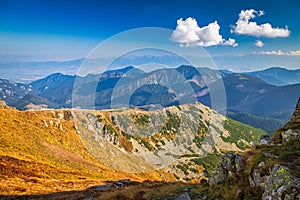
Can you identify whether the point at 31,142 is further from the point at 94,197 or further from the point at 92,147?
the point at 94,197

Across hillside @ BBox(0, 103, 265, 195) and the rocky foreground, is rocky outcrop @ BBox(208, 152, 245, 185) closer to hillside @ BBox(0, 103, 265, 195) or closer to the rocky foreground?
the rocky foreground

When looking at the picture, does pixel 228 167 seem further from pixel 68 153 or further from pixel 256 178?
pixel 68 153

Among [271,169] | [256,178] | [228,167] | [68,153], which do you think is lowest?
[68,153]

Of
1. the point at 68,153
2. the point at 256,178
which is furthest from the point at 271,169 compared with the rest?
the point at 68,153

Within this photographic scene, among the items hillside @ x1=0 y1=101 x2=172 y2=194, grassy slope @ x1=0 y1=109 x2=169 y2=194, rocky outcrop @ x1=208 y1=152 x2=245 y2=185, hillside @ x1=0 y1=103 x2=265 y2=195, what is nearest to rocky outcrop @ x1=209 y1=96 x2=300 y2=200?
rocky outcrop @ x1=208 y1=152 x2=245 y2=185

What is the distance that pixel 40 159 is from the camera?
56625 mm

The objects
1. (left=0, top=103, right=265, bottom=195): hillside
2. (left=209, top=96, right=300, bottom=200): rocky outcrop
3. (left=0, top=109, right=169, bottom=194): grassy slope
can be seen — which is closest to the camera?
(left=209, top=96, right=300, bottom=200): rocky outcrop

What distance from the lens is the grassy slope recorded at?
39.2 meters

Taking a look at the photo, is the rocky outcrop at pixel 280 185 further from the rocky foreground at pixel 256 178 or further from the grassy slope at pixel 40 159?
the grassy slope at pixel 40 159

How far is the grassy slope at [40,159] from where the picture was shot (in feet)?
128

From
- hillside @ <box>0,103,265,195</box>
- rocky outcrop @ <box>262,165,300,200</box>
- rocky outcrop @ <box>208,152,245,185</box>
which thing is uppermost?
rocky outcrop @ <box>262,165,300,200</box>

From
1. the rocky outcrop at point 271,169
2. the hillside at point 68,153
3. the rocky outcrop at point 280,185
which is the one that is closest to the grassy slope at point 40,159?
the hillside at point 68,153

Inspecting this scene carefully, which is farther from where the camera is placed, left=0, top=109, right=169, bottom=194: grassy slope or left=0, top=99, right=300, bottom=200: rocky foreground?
left=0, top=109, right=169, bottom=194: grassy slope

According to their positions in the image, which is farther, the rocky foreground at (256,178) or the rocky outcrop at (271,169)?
the rocky foreground at (256,178)
